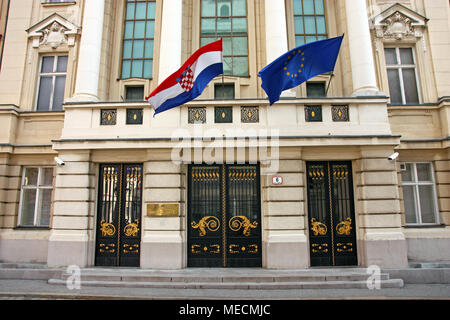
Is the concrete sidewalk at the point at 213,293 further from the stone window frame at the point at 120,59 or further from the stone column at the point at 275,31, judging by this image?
the stone window frame at the point at 120,59

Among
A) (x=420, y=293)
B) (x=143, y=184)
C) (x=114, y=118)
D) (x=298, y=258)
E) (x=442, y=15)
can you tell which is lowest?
(x=420, y=293)

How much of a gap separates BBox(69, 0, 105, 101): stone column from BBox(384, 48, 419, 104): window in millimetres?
11968

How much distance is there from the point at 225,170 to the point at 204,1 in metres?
8.05

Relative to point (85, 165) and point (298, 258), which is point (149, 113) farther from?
point (298, 258)

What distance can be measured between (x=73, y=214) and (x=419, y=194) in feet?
43.3

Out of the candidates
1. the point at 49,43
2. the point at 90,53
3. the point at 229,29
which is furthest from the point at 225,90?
the point at 49,43

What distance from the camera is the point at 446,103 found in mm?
11508

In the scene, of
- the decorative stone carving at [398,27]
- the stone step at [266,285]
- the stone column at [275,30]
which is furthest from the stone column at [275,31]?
the stone step at [266,285]

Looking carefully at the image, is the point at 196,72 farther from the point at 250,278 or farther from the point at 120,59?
the point at 250,278

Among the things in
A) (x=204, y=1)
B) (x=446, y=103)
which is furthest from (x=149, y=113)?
(x=446, y=103)

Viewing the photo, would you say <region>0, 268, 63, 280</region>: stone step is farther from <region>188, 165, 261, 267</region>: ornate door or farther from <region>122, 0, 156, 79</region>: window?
<region>122, 0, 156, 79</region>: window

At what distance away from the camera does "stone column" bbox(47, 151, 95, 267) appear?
10.4 meters

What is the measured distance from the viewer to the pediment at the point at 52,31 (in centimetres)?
1284

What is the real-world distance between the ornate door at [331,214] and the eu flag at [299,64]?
344 centimetres
